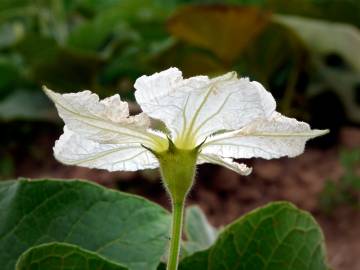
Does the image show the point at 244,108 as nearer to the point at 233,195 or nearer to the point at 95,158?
the point at 95,158

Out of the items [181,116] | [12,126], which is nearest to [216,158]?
[181,116]

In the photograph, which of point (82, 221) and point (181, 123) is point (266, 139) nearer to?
point (181, 123)

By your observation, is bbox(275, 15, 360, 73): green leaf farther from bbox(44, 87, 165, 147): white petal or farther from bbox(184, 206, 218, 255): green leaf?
bbox(44, 87, 165, 147): white petal

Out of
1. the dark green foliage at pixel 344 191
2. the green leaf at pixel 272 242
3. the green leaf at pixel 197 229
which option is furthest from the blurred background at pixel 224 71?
the green leaf at pixel 272 242

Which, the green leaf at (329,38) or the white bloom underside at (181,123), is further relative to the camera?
the green leaf at (329,38)

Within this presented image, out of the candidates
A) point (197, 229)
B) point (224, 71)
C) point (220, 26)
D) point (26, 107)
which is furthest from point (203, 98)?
point (26, 107)

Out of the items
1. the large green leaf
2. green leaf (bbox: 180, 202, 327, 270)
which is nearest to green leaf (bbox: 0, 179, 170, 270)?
green leaf (bbox: 180, 202, 327, 270)

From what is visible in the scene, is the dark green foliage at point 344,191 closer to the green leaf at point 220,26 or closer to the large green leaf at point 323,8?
the green leaf at point 220,26
